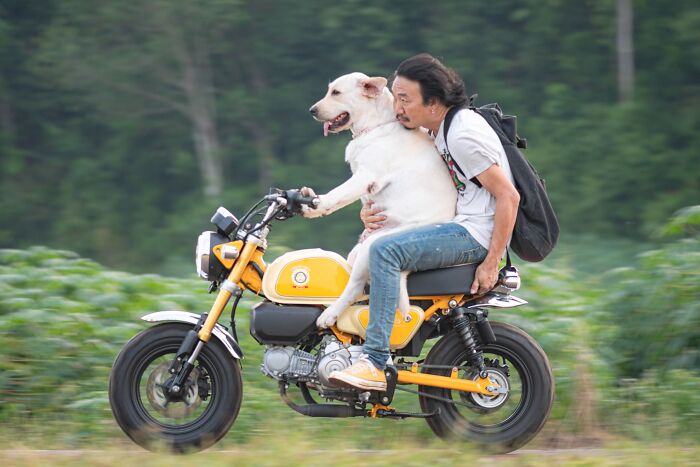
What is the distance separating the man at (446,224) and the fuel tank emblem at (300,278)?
1.17 feet

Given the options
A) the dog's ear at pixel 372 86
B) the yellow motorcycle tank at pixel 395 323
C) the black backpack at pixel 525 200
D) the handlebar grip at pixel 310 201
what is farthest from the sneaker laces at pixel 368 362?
the dog's ear at pixel 372 86

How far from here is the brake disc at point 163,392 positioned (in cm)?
518

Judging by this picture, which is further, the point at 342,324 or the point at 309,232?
the point at 309,232

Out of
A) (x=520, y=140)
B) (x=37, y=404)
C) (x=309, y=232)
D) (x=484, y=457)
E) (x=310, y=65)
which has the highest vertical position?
(x=310, y=65)

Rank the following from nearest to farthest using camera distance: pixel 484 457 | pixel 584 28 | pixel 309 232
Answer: pixel 484 457 < pixel 309 232 < pixel 584 28

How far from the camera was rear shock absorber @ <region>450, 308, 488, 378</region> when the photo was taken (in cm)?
522

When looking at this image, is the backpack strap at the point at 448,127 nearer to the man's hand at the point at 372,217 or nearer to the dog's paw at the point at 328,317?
the man's hand at the point at 372,217

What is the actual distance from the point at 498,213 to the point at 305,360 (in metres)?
1.14

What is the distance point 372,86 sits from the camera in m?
5.32

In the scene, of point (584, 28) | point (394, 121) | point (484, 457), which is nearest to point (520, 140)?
point (394, 121)

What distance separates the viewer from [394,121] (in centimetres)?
535

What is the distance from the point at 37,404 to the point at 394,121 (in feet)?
8.27

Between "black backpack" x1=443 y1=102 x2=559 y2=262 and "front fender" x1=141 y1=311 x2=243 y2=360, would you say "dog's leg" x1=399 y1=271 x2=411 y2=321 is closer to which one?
"black backpack" x1=443 y1=102 x2=559 y2=262

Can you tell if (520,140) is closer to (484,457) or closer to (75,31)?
(484,457)
